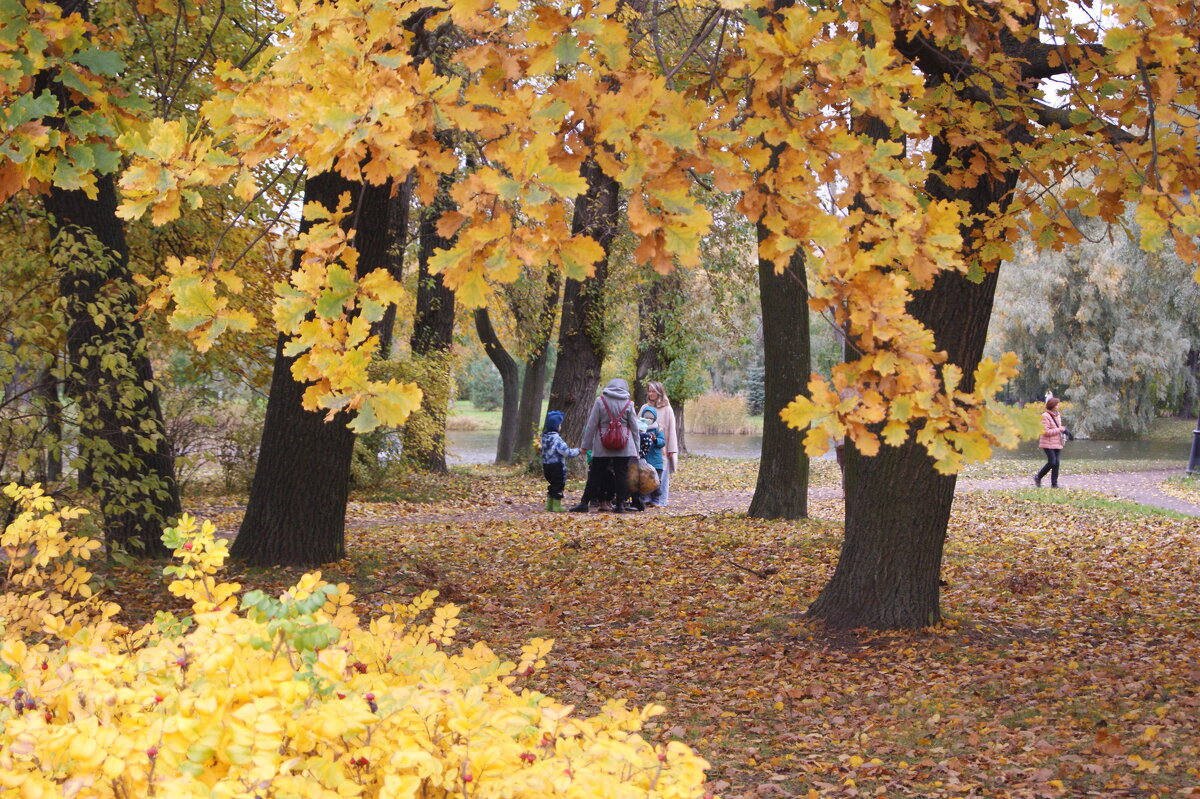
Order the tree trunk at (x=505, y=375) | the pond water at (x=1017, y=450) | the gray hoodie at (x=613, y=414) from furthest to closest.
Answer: the pond water at (x=1017, y=450)
the tree trunk at (x=505, y=375)
the gray hoodie at (x=613, y=414)

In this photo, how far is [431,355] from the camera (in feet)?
51.9

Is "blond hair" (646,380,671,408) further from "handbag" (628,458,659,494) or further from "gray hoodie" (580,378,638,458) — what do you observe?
"handbag" (628,458,659,494)

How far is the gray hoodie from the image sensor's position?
12.1 m

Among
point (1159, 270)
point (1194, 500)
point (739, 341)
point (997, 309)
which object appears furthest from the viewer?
point (997, 309)

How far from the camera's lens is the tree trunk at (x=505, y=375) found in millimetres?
20878

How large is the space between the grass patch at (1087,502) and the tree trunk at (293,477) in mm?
10459

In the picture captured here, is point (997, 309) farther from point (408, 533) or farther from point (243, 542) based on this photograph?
point (243, 542)

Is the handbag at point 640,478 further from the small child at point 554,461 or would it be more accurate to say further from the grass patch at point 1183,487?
the grass patch at point 1183,487

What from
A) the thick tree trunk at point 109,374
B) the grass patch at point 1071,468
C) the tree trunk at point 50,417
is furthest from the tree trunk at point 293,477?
the grass patch at point 1071,468

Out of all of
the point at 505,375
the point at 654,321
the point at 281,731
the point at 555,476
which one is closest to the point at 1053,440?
the point at 654,321

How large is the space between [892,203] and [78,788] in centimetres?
242

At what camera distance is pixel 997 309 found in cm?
3173

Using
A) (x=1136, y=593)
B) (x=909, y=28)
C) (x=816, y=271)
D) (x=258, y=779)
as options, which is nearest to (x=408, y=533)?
(x=1136, y=593)

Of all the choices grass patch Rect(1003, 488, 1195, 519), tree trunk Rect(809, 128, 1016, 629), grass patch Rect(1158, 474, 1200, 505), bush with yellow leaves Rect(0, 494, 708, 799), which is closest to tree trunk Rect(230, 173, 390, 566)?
tree trunk Rect(809, 128, 1016, 629)
